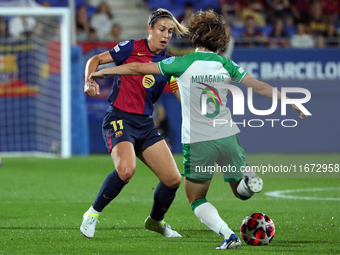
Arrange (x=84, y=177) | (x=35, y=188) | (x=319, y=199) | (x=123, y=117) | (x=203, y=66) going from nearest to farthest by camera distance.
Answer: (x=203, y=66) → (x=123, y=117) → (x=319, y=199) → (x=35, y=188) → (x=84, y=177)

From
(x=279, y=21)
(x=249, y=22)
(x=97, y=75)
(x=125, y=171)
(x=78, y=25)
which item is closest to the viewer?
(x=97, y=75)

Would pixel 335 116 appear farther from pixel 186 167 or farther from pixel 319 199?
pixel 186 167

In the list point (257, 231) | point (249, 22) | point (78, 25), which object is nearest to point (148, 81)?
point (257, 231)

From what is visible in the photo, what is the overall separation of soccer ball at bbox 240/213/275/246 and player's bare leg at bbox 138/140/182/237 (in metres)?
0.71

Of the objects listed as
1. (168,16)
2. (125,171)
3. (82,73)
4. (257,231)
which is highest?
(168,16)

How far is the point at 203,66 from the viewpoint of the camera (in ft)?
14.9

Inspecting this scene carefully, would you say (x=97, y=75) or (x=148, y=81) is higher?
(x=97, y=75)

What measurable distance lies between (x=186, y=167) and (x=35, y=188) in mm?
5077

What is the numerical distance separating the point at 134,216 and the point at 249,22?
11.0 m

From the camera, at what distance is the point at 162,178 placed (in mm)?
5246

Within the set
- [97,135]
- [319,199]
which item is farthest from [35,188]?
[97,135]

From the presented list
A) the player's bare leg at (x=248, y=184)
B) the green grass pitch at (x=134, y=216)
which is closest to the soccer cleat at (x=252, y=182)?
the player's bare leg at (x=248, y=184)

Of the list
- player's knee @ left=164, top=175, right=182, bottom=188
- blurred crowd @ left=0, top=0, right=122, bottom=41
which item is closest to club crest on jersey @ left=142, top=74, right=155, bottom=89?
player's knee @ left=164, top=175, right=182, bottom=188

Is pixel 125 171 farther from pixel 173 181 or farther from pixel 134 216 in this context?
pixel 134 216
